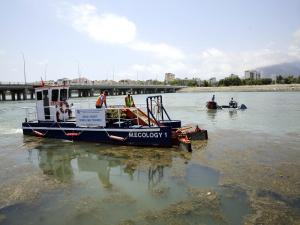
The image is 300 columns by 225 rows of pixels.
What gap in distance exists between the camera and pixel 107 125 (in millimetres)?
16859

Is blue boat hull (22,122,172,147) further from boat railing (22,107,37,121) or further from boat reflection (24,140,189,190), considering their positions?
boat railing (22,107,37,121)

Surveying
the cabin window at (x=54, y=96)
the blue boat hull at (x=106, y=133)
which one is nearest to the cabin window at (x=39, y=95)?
the cabin window at (x=54, y=96)

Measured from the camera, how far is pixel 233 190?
888 centimetres

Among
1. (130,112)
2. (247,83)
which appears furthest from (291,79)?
(130,112)

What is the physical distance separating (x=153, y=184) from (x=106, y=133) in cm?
710

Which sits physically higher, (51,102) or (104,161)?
(51,102)

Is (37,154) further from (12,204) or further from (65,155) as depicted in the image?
(12,204)

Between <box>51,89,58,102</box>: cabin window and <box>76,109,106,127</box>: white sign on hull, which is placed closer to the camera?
<box>76,109,106,127</box>: white sign on hull

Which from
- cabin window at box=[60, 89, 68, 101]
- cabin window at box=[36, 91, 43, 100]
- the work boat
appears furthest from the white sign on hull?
cabin window at box=[36, 91, 43, 100]

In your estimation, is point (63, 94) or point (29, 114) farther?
point (29, 114)

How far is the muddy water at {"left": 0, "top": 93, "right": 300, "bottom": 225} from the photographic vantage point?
24.5 ft

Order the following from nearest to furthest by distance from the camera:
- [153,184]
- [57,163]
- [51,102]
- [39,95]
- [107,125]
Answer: [153,184] → [57,163] → [107,125] → [51,102] → [39,95]

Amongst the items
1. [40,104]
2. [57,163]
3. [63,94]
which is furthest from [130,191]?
[40,104]

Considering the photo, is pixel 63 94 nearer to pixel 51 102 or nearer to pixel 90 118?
pixel 51 102
